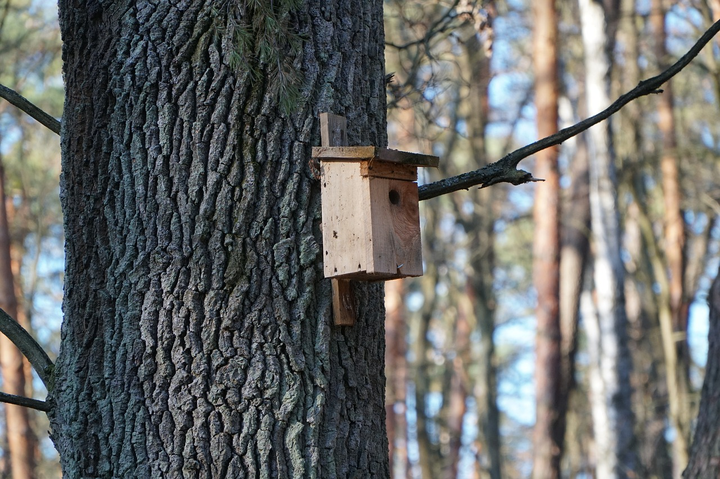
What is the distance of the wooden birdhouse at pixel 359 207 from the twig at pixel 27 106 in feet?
3.22

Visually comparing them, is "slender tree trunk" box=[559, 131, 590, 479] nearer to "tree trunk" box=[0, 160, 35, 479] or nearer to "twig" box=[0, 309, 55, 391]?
"tree trunk" box=[0, 160, 35, 479]

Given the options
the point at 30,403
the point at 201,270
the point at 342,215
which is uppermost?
the point at 342,215

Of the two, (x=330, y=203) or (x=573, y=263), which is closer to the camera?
(x=330, y=203)

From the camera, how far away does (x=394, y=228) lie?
232cm

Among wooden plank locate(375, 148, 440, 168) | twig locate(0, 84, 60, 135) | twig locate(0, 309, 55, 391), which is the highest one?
twig locate(0, 84, 60, 135)

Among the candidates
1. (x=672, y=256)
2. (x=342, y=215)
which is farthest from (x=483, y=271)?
(x=342, y=215)

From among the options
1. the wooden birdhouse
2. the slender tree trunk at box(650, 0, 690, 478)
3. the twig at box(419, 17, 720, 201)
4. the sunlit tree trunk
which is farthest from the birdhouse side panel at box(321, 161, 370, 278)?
the sunlit tree trunk

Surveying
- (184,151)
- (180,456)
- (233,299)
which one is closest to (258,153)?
(184,151)

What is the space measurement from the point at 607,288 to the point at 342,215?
6.64 m

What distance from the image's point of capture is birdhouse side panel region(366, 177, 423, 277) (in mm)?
2238

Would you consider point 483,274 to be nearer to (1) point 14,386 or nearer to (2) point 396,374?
(2) point 396,374

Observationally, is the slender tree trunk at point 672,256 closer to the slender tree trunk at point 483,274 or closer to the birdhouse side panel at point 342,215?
the slender tree trunk at point 483,274

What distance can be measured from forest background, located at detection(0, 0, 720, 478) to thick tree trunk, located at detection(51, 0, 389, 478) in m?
2.45

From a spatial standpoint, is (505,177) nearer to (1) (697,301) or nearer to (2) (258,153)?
(2) (258,153)
